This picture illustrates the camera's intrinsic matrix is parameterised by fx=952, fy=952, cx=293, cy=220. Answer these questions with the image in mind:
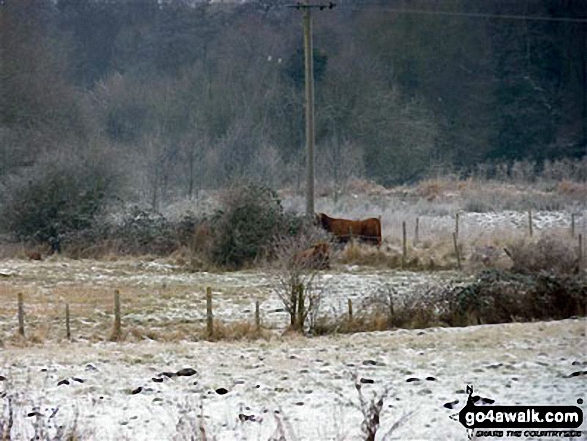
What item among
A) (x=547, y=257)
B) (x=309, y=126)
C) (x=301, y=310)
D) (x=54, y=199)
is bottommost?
(x=301, y=310)

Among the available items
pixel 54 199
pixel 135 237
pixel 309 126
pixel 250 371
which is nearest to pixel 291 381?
pixel 250 371

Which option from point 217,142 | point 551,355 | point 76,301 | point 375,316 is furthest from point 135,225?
point 217,142

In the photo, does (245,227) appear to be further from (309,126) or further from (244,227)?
(309,126)

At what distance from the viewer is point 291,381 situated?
12062 millimetres

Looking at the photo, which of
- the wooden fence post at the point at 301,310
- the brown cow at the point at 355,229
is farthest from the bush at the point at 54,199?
the wooden fence post at the point at 301,310

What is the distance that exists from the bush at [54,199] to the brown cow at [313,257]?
451 inches

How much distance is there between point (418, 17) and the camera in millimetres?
58844

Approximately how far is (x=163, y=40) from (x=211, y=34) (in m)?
3.49

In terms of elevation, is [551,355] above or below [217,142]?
below

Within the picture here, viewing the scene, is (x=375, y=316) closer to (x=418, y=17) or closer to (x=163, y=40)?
(x=418, y=17)

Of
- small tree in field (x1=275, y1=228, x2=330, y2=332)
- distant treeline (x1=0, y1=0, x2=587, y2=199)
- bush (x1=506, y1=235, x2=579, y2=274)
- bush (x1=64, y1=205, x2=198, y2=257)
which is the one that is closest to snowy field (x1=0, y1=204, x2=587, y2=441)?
small tree in field (x1=275, y1=228, x2=330, y2=332)

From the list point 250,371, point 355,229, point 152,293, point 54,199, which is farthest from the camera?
point 54,199

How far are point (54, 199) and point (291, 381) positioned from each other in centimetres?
2210

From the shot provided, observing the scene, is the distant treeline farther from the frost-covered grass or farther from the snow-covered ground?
the snow-covered ground
